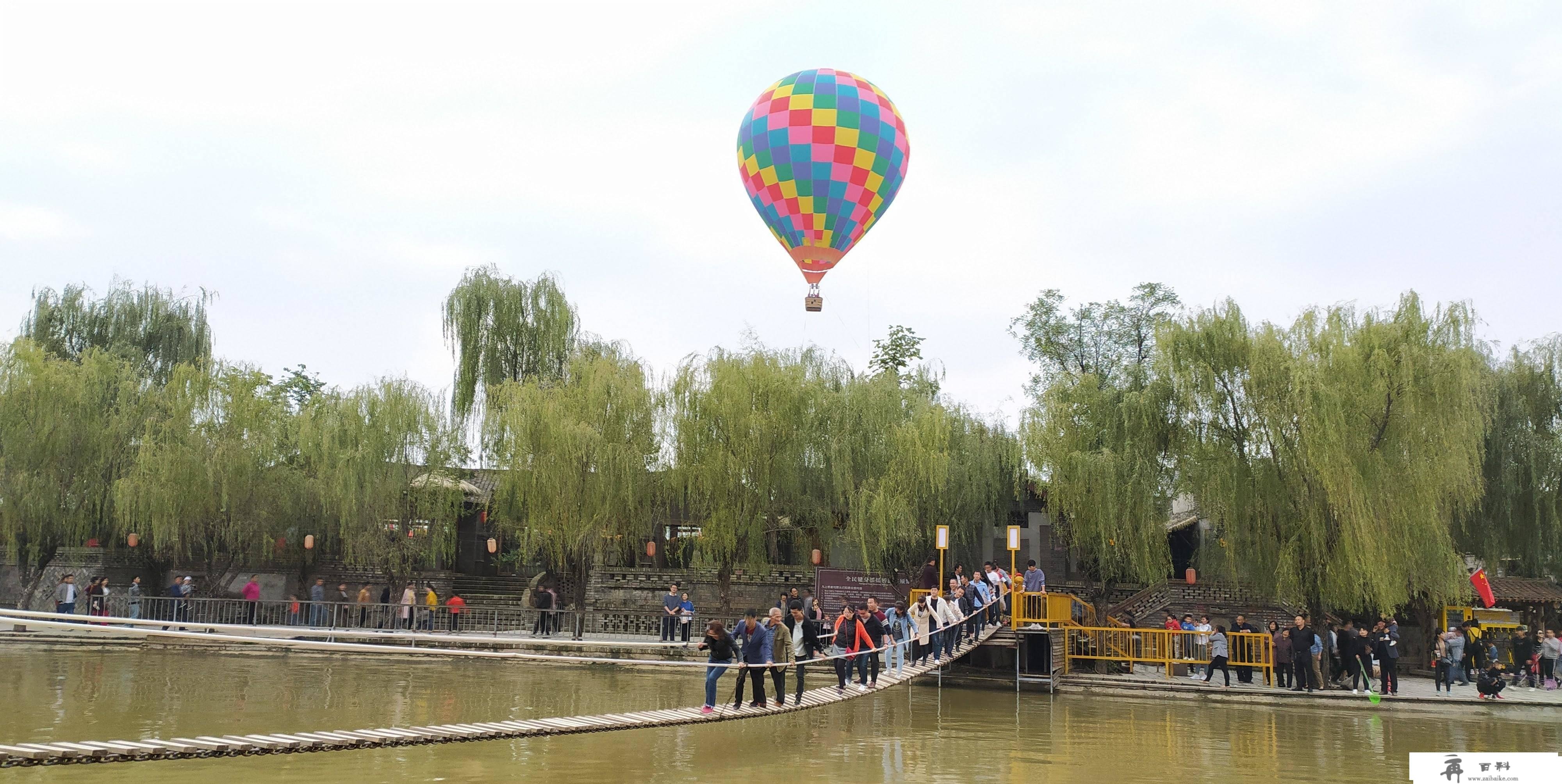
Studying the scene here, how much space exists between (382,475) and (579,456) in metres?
6.13

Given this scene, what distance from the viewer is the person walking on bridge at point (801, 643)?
14.5m

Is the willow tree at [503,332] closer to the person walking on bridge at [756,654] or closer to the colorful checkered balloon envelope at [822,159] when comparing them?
the colorful checkered balloon envelope at [822,159]

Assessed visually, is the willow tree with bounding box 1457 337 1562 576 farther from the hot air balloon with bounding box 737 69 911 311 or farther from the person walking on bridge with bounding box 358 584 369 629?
the person walking on bridge with bounding box 358 584 369 629

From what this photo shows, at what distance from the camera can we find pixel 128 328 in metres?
33.9

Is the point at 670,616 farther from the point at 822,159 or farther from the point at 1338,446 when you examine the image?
the point at 1338,446

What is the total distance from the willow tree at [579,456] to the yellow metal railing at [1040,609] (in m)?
9.88

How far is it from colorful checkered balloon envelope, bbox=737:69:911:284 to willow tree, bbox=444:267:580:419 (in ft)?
31.1

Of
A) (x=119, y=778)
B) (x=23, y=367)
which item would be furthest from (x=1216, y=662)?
(x=23, y=367)

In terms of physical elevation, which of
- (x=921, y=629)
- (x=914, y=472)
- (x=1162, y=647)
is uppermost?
(x=914, y=472)

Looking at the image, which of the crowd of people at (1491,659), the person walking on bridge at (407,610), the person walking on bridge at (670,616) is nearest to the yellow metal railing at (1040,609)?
the crowd of people at (1491,659)

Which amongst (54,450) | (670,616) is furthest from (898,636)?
(54,450)

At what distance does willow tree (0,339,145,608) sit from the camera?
91.9 feet

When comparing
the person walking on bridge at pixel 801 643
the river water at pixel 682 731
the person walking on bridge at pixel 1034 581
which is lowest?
the river water at pixel 682 731

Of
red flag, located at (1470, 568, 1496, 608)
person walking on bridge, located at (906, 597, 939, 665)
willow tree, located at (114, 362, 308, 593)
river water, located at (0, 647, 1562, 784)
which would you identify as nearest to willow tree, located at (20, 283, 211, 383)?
willow tree, located at (114, 362, 308, 593)
